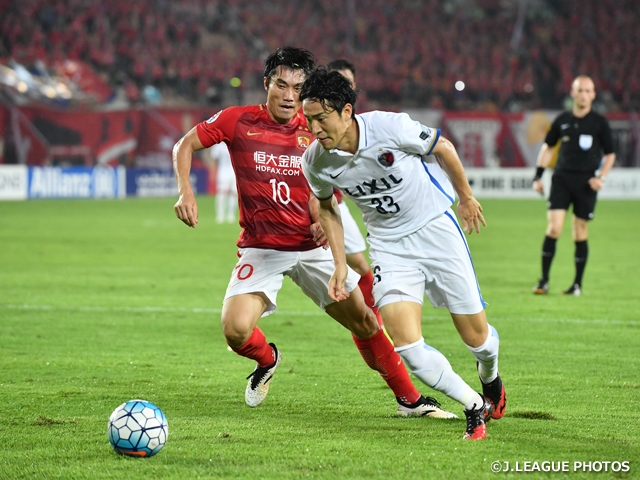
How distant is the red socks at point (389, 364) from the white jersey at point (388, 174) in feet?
2.79

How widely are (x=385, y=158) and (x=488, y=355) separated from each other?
3.88ft

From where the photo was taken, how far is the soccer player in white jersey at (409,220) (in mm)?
4668

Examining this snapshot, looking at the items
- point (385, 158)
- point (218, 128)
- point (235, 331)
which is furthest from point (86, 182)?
point (385, 158)

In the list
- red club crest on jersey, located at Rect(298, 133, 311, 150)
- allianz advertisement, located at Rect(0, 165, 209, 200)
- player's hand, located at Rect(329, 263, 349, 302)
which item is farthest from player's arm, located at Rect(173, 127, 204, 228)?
allianz advertisement, located at Rect(0, 165, 209, 200)

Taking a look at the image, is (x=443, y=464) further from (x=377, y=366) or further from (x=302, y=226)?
(x=302, y=226)

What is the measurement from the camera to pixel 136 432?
14.2ft

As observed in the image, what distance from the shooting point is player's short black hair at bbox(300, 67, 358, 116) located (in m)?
4.52

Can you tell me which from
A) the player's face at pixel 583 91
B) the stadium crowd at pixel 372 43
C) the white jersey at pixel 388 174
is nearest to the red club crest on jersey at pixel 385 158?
the white jersey at pixel 388 174

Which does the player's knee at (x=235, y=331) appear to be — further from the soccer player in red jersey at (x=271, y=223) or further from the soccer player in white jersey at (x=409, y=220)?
the soccer player in white jersey at (x=409, y=220)

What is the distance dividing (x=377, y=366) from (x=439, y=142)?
4.94 feet

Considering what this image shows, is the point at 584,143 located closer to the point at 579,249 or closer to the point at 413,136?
the point at 579,249

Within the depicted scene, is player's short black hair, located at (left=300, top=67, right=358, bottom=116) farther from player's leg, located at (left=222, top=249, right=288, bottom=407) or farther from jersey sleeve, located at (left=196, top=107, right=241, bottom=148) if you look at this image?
player's leg, located at (left=222, top=249, right=288, bottom=407)

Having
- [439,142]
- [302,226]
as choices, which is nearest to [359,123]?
[439,142]

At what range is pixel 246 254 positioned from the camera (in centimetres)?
581
